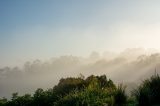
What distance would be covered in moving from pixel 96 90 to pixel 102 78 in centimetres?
1015

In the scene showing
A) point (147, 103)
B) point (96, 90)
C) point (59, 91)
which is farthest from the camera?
point (59, 91)

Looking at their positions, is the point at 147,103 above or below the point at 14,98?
below

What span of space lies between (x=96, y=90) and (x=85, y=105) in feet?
11.8

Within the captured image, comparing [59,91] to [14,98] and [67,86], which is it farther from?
[14,98]

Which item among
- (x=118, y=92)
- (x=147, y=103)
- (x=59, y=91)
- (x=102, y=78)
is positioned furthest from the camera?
(x=102, y=78)

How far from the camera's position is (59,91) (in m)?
33.9

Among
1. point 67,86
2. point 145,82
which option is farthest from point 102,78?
point 145,82

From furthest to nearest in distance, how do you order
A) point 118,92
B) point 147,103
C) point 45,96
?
1. point 45,96
2. point 118,92
3. point 147,103

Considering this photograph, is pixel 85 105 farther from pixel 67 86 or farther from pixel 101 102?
pixel 67 86

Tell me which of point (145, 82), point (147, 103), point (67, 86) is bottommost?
point (147, 103)

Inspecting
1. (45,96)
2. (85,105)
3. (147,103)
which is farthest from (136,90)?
(45,96)

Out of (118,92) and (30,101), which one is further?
(30,101)

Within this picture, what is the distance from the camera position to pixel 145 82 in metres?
24.6

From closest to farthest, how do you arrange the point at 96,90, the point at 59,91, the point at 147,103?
the point at 147,103 → the point at 96,90 → the point at 59,91
